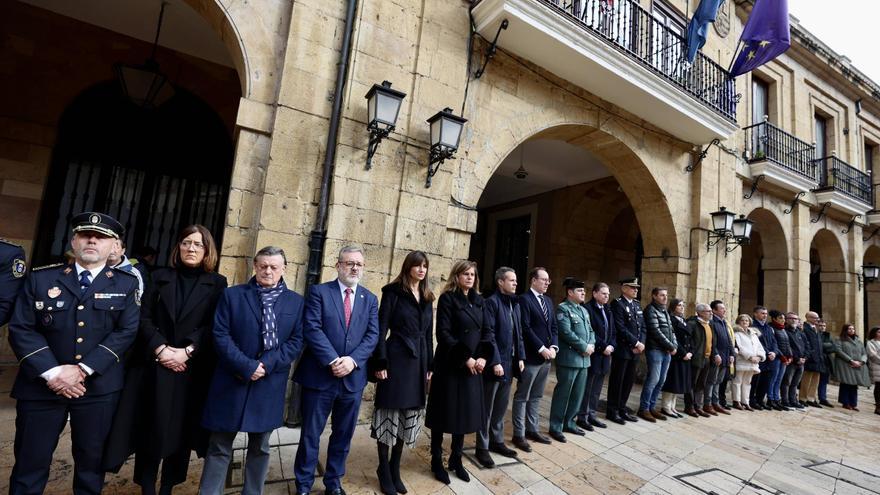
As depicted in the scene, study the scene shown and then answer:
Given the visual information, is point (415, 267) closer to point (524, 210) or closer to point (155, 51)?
point (155, 51)

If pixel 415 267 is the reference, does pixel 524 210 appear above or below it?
above

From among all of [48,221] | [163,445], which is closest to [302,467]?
[163,445]

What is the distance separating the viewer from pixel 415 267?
2855 mm

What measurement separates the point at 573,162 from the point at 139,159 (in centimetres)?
765

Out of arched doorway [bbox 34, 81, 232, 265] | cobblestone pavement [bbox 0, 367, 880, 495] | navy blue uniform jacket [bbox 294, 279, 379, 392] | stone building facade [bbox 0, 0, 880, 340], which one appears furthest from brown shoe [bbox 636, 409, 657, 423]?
arched doorway [bbox 34, 81, 232, 265]

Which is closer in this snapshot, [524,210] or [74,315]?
[74,315]

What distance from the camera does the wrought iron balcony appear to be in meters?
4.77

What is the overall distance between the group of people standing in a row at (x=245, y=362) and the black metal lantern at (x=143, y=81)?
11.3ft

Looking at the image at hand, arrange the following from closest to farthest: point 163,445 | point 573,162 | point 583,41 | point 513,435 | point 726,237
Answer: point 163,445 → point 513,435 → point 583,41 → point 726,237 → point 573,162

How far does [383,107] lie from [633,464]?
156 inches

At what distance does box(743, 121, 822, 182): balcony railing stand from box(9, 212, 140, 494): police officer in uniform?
413 inches

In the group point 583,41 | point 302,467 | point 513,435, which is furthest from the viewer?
point 583,41

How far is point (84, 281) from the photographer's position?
6.84 feet

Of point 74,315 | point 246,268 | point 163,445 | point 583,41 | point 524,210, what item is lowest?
point 163,445
